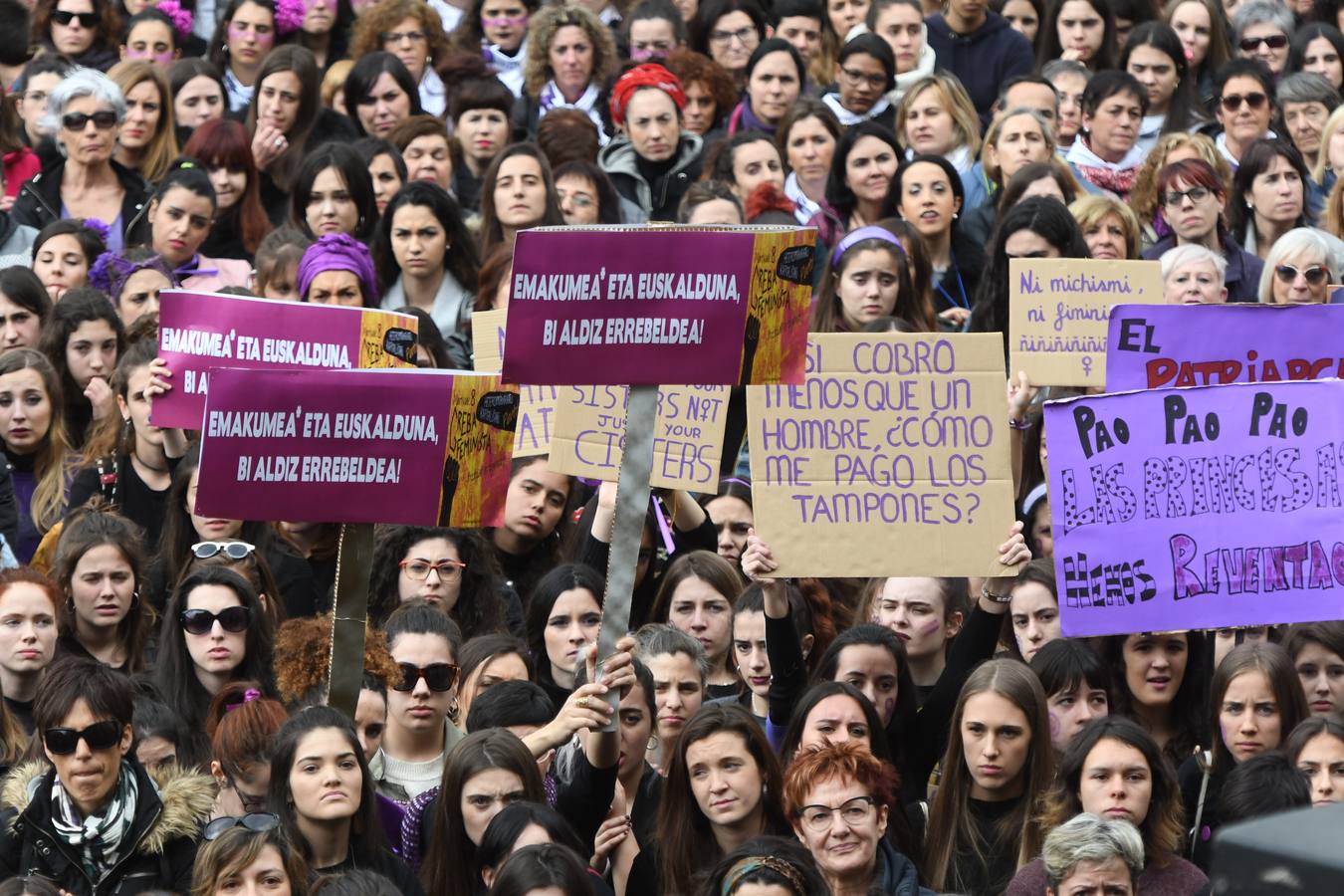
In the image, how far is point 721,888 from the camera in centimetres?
576

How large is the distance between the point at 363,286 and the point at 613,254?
4312 millimetres

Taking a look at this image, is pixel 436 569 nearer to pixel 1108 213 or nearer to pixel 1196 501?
pixel 1196 501

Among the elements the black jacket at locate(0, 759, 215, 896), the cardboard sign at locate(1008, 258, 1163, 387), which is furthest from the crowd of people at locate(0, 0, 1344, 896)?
the cardboard sign at locate(1008, 258, 1163, 387)

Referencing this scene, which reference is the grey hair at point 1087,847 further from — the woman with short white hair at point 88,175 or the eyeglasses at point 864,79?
the eyeglasses at point 864,79

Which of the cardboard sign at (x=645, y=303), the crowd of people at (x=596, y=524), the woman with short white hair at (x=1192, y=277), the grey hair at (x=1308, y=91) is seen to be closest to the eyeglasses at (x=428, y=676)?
the crowd of people at (x=596, y=524)

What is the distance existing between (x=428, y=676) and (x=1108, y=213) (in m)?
4.41

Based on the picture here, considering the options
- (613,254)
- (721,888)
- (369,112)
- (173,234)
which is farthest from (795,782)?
(369,112)

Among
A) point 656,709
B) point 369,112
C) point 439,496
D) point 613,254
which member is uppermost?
point 369,112

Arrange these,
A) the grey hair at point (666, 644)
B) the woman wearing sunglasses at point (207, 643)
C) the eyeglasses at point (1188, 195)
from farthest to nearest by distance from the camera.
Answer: the eyeglasses at point (1188, 195) → the woman wearing sunglasses at point (207, 643) → the grey hair at point (666, 644)

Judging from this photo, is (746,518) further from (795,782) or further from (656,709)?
(795,782)

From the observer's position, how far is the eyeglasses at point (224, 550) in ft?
26.4

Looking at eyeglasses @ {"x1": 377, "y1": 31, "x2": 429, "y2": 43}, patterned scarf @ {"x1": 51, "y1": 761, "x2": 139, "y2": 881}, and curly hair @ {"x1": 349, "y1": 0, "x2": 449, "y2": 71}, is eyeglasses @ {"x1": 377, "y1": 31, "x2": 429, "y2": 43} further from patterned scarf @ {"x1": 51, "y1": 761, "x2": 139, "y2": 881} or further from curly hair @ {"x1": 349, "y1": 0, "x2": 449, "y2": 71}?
patterned scarf @ {"x1": 51, "y1": 761, "x2": 139, "y2": 881}

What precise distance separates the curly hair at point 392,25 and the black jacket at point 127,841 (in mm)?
7625

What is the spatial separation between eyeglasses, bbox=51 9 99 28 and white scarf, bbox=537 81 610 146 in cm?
282
